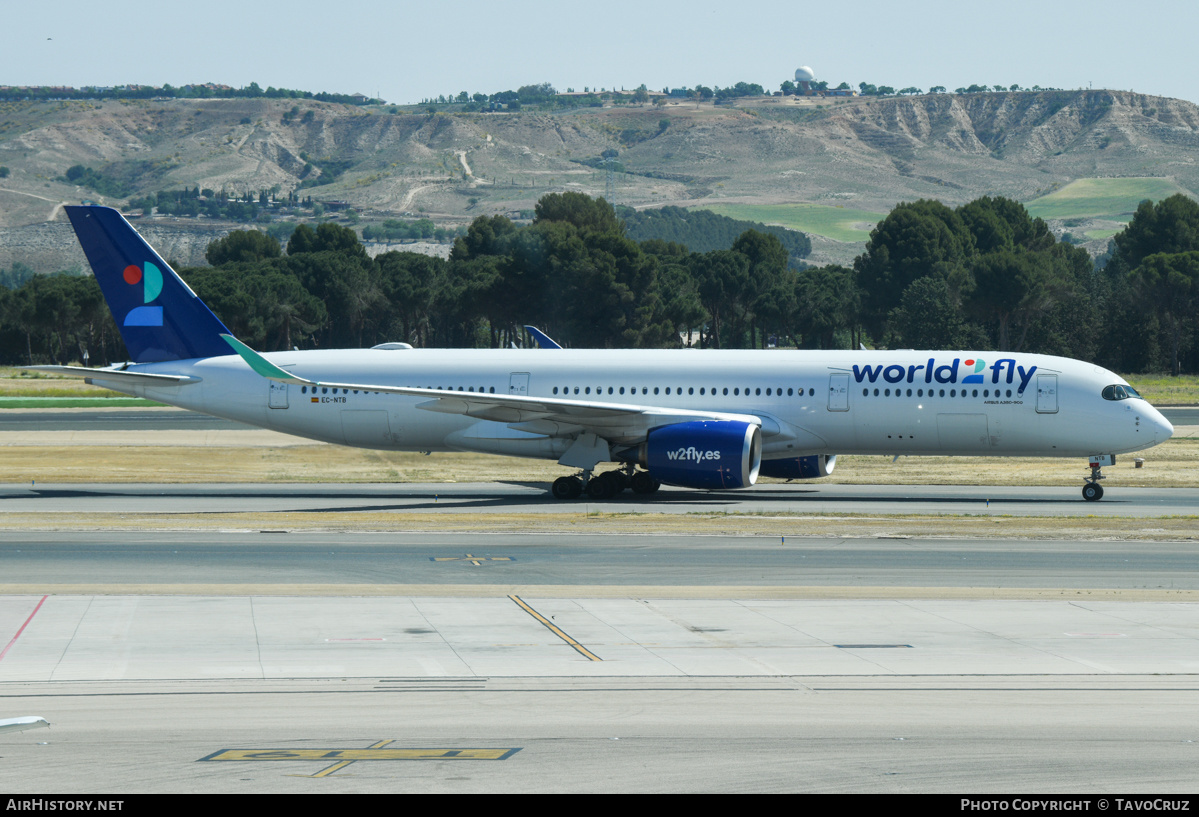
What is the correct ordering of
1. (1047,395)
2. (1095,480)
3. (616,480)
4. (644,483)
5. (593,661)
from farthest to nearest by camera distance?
(644,483), (616,480), (1095,480), (1047,395), (593,661)

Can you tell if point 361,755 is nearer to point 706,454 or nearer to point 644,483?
point 706,454

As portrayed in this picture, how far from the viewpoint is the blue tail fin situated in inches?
1513

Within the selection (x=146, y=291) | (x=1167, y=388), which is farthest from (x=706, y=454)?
(x=1167, y=388)

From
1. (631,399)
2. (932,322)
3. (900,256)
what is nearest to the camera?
(631,399)

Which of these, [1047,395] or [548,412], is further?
[548,412]

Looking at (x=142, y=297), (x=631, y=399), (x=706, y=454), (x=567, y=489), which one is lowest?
(x=567, y=489)

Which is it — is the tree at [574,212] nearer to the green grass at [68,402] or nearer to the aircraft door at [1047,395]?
the green grass at [68,402]

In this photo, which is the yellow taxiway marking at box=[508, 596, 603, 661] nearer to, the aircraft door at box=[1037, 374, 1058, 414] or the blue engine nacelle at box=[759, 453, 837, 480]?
the blue engine nacelle at box=[759, 453, 837, 480]

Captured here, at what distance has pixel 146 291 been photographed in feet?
127

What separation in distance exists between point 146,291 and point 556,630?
1009 inches

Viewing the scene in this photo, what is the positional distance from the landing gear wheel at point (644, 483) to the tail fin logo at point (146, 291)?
15542 mm

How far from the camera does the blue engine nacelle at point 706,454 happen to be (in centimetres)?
3375

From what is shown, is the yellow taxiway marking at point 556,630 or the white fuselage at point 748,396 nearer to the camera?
the yellow taxiway marking at point 556,630

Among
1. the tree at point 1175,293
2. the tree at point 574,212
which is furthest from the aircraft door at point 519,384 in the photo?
the tree at point 574,212
